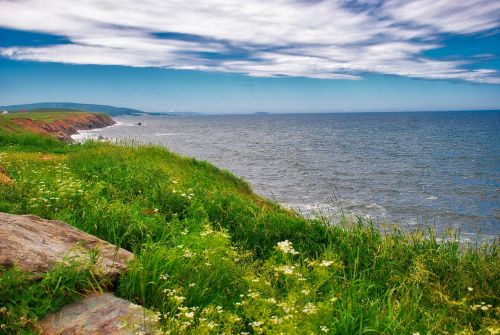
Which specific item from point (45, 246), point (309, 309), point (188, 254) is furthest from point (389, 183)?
point (45, 246)

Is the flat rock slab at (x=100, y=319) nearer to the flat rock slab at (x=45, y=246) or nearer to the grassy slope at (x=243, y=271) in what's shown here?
the grassy slope at (x=243, y=271)

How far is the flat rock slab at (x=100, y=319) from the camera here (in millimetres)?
4777

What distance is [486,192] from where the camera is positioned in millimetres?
32094

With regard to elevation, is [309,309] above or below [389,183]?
above

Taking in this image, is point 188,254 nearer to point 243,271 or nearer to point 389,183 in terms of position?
point 243,271

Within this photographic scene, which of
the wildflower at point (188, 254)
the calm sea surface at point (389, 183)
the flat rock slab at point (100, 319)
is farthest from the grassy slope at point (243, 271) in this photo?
the calm sea surface at point (389, 183)

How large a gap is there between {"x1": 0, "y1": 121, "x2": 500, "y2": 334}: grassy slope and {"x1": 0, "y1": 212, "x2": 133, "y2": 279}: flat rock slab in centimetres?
29

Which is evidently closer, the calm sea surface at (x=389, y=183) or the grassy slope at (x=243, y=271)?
the grassy slope at (x=243, y=271)

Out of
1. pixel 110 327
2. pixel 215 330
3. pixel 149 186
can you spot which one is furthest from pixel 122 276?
pixel 149 186

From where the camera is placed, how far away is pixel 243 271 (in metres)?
7.04

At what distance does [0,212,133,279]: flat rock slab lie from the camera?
5.52 metres

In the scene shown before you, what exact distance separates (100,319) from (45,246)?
176 centimetres

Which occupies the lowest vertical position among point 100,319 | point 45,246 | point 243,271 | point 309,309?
point 243,271

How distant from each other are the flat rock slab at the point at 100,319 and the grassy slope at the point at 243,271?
0.64 feet
